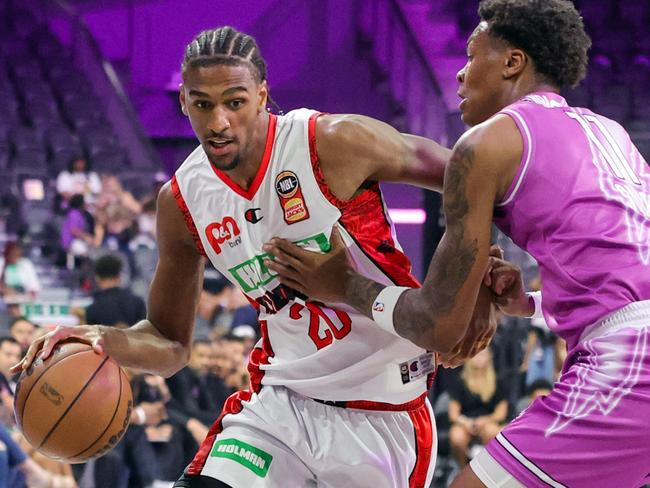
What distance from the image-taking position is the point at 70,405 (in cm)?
287

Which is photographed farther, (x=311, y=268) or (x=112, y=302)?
(x=112, y=302)

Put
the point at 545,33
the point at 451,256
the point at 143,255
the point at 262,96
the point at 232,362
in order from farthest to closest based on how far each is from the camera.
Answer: the point at 143,255, the point at 232,362, the point at 262,96, the point at 545,33, the point at 451,256

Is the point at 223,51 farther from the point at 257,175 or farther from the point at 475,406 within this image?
the point at 475,406

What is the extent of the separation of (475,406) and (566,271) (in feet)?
13.6

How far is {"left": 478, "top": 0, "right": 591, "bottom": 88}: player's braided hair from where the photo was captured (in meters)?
2.65

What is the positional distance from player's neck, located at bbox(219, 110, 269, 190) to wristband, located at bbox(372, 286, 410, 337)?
59 centimetres

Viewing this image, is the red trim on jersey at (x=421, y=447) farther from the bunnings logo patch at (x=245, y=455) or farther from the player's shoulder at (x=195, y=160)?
the player's shoulder at (x=195, y=160)

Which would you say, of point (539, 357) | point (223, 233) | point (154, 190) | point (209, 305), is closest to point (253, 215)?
point (223, 233)

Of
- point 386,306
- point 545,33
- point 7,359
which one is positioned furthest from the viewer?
point 7,359

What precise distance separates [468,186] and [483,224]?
0.11 meters

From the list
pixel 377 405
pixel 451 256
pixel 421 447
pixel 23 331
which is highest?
pixel 451 256

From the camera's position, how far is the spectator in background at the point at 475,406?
6.30 m

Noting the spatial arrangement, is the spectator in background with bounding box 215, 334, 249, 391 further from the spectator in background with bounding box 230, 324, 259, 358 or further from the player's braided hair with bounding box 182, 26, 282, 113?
the player's braided hair with bounding box 182, 26, 282, 113

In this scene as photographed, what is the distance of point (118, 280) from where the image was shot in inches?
263
